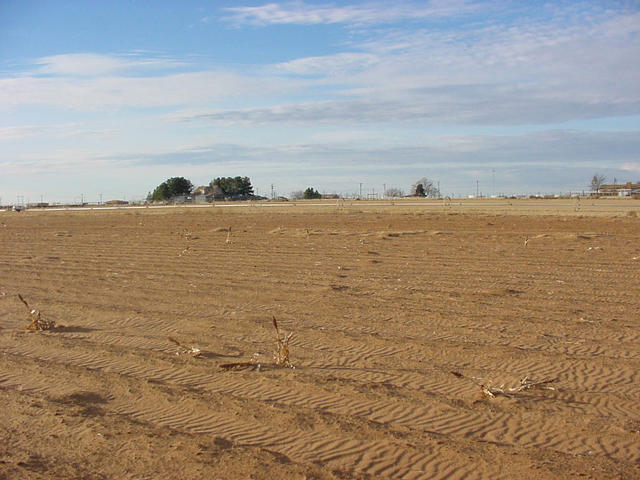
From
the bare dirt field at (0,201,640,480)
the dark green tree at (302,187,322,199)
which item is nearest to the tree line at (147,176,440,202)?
the dark green tree at (302,187,322,199)

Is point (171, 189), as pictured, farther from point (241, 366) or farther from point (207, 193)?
point (241, 366)

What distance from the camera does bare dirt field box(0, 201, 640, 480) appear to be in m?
4.98

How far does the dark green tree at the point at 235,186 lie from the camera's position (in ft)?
435

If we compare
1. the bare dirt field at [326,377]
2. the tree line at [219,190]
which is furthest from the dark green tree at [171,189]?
the bare dirt field at [326,377]

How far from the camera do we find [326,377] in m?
6.95

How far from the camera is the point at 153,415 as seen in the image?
5.95m

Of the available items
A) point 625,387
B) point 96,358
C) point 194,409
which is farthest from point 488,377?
point 96,358

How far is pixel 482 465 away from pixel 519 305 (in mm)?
6404

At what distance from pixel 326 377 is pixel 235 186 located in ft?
419

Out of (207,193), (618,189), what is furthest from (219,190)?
(618,189)

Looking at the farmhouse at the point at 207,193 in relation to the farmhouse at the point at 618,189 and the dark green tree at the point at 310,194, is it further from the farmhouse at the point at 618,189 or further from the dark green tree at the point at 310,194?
the farmhouse at the point at 618,189

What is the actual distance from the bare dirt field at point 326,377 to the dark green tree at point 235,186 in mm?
118775

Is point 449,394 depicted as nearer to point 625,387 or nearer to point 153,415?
point 625,387

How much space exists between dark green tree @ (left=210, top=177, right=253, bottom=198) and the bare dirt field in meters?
119
